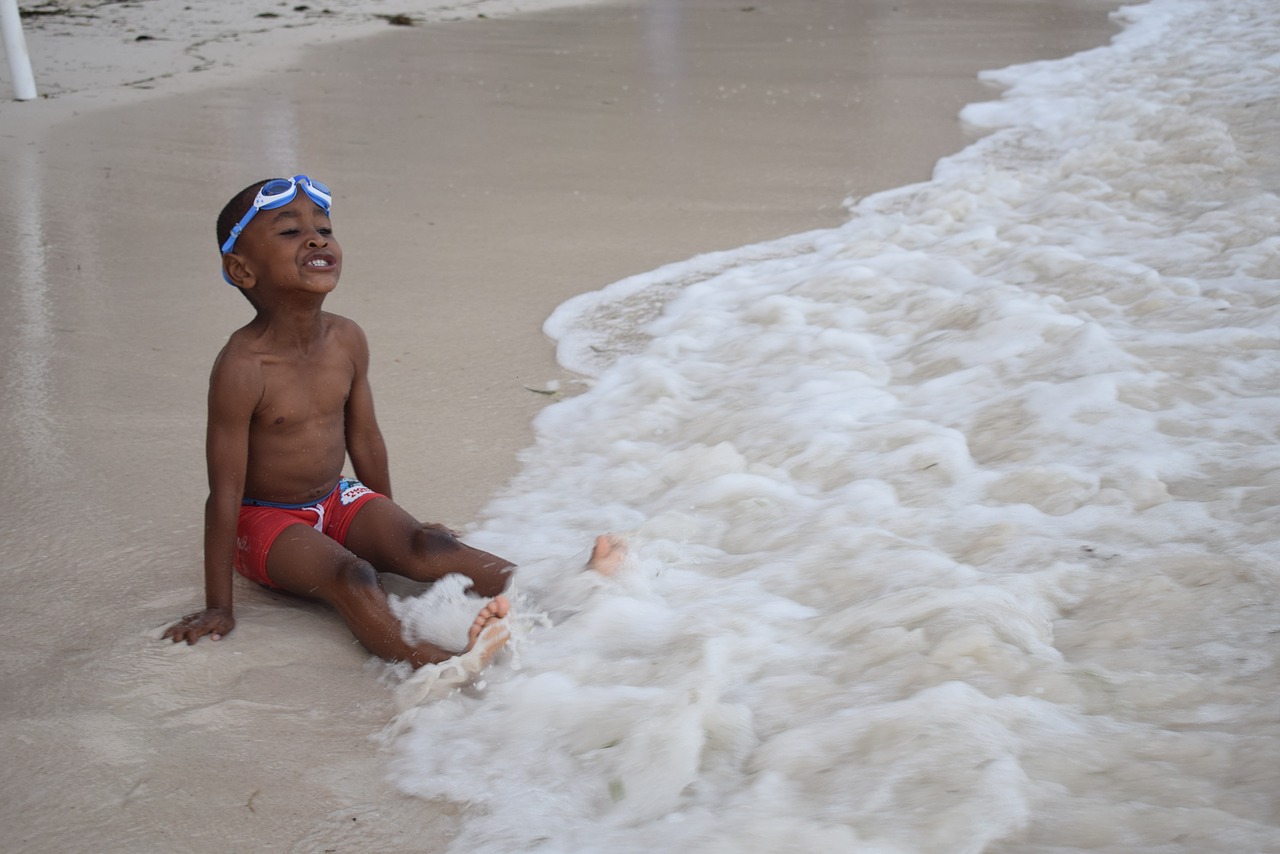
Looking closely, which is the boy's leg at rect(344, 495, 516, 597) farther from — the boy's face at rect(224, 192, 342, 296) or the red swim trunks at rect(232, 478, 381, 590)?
the boy's face at rect(224, 192, 342, 296)

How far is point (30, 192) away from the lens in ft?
16.9

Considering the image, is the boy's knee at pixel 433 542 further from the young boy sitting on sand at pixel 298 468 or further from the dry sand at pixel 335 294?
the dry sand at pixel 335 294

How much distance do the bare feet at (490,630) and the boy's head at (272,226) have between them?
831mm

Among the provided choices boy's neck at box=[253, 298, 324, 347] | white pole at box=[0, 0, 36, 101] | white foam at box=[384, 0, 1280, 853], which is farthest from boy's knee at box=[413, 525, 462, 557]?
white pole at box=[0, 0, 36, 101]

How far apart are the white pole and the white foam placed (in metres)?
4.25

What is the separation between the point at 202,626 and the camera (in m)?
2.38

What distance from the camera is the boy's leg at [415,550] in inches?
100

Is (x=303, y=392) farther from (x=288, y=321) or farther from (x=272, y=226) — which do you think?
(x=272, y=226)

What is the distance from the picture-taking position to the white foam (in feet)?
6.15

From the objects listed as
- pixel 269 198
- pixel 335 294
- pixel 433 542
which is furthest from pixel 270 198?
pixel 335 294

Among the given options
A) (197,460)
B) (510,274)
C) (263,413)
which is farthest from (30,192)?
(263,413)

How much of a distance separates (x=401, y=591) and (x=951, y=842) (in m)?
1.42

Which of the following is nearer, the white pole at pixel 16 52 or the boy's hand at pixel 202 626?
the boy's hand at pixel 202 626

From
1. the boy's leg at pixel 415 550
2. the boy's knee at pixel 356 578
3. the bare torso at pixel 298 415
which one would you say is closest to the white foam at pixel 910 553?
the boy's leg at pixel 415 550
